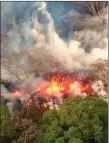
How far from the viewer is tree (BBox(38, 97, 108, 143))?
2.50 meters

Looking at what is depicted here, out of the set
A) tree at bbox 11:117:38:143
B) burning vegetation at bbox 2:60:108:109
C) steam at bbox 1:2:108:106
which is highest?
steam at bbox 1:2:108:106

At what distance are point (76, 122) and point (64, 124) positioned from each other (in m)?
0.07

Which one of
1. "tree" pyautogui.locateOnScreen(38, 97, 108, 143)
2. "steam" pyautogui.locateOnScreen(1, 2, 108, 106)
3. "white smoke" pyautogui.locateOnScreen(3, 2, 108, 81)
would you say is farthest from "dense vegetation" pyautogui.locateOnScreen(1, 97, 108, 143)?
"white smoke" pyautogui.locateOnScreen(3, 2, 108, 81)

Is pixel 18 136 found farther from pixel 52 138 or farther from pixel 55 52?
pixel 55 52

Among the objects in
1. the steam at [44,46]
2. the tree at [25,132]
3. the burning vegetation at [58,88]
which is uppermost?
the steam at [44,46]

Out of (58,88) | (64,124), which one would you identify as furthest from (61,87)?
(64,124)

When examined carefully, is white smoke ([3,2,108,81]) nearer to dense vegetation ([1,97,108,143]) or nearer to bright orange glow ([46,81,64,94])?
bright orange glow ([46,81,64,94])

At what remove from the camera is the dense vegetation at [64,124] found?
98.6 inches

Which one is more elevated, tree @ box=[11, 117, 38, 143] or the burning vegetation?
the burning vegetation

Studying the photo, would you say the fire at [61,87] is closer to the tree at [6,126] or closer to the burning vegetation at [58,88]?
the burning vegetation at [58,88]

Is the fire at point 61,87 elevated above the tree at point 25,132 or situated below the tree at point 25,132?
above

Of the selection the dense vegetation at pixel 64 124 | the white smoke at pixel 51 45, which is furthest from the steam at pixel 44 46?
the dense vegetation at pixel 64 124

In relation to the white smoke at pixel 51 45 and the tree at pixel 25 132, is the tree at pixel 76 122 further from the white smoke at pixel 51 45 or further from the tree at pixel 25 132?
the white smoke at pixel 51 45

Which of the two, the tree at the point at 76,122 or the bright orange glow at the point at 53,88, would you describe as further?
the bright orange glow at the point at 53,88
